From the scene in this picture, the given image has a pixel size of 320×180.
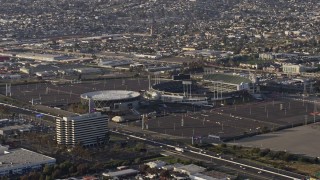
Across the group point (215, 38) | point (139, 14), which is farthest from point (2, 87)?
point (139, 14)

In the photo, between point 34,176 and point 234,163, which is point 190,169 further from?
point 34,176

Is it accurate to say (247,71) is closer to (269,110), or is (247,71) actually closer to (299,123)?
(269,110)

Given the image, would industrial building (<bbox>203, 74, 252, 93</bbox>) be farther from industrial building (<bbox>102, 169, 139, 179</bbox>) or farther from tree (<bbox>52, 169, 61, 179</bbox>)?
tree (<bbox>52, 169, 61, 179</bbox>)

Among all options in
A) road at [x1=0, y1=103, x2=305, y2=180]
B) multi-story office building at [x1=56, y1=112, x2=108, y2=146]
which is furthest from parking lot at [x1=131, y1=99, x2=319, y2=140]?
multi-story office building at [x1=56, y1=112, x2=108, y2=146]

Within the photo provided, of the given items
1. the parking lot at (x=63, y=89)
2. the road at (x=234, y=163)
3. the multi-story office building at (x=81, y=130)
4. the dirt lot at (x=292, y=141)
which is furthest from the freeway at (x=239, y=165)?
the parking lot at (x=63, y=89)

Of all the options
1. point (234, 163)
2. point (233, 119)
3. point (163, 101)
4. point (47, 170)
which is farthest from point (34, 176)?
point (163, 101)

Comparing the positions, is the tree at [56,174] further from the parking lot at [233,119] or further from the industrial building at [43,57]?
the industrial building at [43,57]
